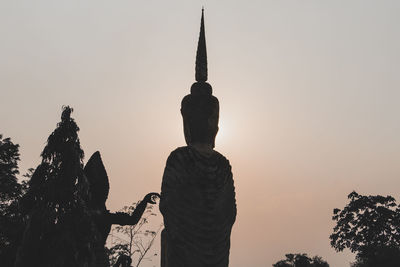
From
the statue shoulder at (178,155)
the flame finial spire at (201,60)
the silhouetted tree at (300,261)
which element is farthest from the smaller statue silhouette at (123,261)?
the silhouetted tree at (300,261)

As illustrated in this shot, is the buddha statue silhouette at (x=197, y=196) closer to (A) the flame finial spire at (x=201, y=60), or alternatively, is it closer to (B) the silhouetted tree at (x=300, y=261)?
(A) the flame finial spire at (x=201, y=60)

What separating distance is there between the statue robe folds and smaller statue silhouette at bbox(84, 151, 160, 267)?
5.11 ft

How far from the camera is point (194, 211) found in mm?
8117

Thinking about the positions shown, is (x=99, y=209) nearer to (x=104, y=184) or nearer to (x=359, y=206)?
(x=104, y=184)

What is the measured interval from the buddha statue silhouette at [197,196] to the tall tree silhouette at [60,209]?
3162 millimetres

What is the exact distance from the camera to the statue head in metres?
9.00

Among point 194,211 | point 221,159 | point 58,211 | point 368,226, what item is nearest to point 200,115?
point 221,159

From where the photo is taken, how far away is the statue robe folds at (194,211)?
7.93 m

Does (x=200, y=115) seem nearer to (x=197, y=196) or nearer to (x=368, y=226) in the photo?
(x=197, y=196)

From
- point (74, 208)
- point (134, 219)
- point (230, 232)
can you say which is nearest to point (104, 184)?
point (134, 219)

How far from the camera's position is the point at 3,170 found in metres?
34.7

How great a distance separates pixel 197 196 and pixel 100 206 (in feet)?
10.3

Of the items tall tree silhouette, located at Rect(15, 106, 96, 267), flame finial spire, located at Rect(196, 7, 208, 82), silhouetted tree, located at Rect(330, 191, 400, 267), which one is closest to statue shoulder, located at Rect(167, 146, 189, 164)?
flame finial spire, located at Rect(196, 7, 208, 82)

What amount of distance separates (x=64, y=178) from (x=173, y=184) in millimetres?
5791
